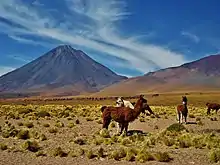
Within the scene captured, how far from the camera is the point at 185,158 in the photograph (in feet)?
45.5

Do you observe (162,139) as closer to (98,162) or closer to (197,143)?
(197,143)

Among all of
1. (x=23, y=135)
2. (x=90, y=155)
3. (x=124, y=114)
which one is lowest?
(x=90, y=155)

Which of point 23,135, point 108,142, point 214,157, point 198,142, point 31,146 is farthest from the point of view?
point 23,135

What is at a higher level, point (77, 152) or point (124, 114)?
point (124, 114)

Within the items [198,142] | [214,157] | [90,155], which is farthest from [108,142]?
[214,157]

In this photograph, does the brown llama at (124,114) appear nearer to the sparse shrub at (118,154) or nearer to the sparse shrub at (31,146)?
the sparse shrub at (31,146)

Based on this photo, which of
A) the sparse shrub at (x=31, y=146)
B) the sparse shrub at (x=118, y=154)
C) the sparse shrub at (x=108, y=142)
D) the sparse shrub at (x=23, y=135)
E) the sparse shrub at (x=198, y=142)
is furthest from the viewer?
the sparse shrub at (x=23, y=135)

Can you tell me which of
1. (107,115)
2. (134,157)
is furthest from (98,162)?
(107,115)

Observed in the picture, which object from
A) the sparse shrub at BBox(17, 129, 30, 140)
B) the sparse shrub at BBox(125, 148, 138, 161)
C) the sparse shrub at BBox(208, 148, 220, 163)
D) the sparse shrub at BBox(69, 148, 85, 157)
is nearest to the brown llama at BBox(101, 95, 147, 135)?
the sparse shrub at BBox(17, 129, 30, 140)

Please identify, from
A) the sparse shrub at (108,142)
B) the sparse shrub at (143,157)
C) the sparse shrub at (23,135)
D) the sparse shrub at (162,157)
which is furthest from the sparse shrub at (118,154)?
the sparse shrub at (23,135)

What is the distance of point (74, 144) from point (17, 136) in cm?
361

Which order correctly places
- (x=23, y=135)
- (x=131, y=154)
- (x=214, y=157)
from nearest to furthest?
(x=214, y=157), (x=131, y=154), (x=23, y=135)

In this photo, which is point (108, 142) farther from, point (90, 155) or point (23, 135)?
point (23, 135)

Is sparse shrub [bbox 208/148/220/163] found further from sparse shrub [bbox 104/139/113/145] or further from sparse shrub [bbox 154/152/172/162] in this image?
sparse shrub [bbox 104/139/113/145]
